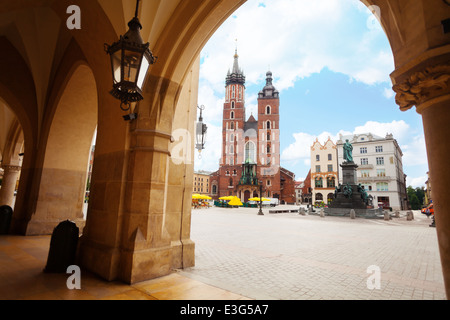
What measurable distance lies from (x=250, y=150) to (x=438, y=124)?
60.4m

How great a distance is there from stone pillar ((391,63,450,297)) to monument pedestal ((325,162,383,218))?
73.8ft

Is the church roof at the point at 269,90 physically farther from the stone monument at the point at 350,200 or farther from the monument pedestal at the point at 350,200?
the monument pedestal at the point at 350,200

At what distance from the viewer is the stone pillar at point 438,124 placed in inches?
73.0

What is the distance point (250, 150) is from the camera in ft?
204

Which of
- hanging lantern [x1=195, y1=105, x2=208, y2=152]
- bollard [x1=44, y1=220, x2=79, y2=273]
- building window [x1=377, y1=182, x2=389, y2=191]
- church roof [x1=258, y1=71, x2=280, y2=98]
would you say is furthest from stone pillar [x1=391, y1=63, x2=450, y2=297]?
church roof [x1=258, y1=71, x2=280, y2=98]

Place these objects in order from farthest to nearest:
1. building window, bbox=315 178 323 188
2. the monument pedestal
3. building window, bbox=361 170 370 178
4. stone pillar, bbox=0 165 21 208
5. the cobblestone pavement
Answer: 1. building window, bbox=315 178 323 188
2. building window, bbox=361 170 370 178
3. the monument pedestal
4. stone pillar, bbox=0 165 21 208
5. the cobblestone pavement

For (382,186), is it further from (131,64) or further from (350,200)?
(131,64)

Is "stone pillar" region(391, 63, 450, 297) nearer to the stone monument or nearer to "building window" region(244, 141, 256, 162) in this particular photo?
the stone monument

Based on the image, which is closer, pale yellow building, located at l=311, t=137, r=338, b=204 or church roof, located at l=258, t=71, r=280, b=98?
pale yellow building, located at l=311, t=137, r=338, b=204

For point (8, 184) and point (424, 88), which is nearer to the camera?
point (424, 88)

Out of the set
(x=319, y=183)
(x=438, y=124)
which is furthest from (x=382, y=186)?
(x=438, y=124)

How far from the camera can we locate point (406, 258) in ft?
20.8

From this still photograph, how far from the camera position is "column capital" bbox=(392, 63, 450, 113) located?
1918 millimetres
